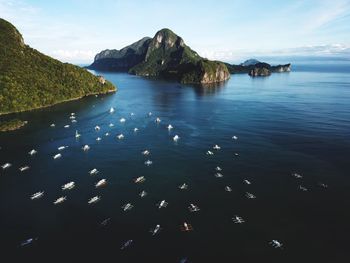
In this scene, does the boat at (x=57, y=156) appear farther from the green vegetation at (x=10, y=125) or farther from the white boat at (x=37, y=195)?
the green vegetation at (x=10, y=125)

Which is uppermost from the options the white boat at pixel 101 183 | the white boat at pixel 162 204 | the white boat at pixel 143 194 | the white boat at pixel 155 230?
the white boat at pixel 101 183

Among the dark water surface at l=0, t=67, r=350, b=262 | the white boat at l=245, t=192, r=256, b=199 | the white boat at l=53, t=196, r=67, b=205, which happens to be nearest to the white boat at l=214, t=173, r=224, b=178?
the dark water surface at l=0, t=67, r=350, b=262

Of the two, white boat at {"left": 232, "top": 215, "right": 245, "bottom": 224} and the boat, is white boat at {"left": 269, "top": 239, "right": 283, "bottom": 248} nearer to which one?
white boat at {"left": 232, "top": 215, "right": 245, "bottom": 224}

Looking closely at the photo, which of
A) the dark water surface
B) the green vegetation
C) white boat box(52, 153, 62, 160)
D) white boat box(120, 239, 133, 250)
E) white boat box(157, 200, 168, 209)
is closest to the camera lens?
the dark water surface

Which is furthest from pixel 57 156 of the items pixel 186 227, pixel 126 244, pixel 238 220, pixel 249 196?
pixel 238 220

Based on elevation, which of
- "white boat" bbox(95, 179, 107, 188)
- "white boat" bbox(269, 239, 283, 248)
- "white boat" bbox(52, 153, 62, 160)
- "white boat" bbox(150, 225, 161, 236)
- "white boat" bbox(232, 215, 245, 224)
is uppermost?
"white boat" bbox(52, 153, 62, 160)

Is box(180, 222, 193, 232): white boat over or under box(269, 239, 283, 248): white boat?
over

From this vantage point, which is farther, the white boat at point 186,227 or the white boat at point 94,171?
the white boat at point 94,171

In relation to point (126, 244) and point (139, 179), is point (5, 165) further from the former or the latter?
point (126, 244)

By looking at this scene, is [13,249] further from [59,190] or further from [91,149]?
[91,149]

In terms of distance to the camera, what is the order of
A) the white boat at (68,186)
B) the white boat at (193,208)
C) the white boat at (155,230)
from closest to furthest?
the white boat at (155,230)
the white boat at (193,208)
the white boat at (68,186)

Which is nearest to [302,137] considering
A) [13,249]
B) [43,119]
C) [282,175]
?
[282,175]

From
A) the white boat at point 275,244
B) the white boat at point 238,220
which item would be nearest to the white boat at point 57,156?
the white boat at point 238,220
